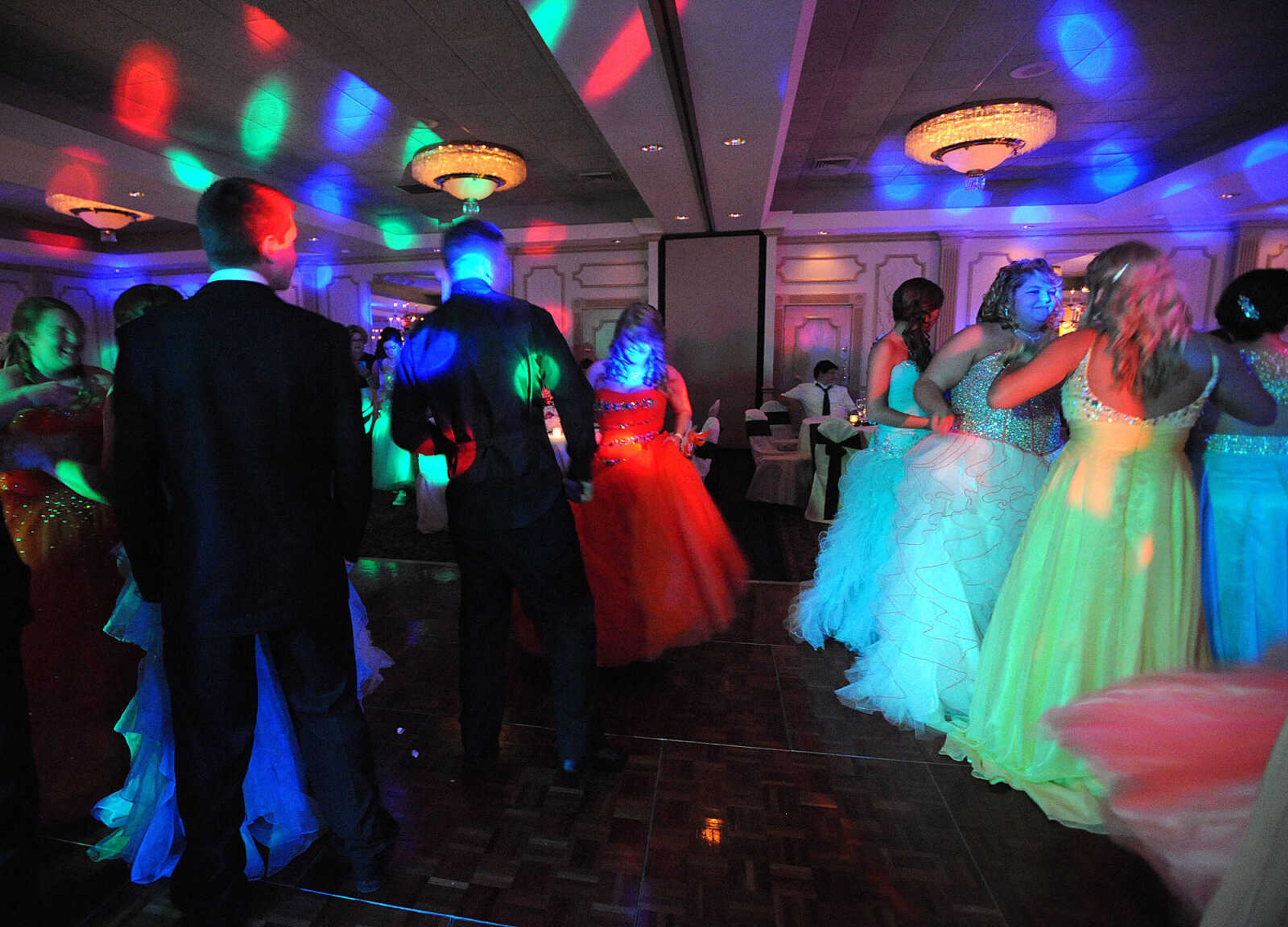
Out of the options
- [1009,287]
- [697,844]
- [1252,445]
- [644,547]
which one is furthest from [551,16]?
[697,844]

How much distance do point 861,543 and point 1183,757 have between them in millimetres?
2166

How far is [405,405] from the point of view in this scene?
1798 millimetres

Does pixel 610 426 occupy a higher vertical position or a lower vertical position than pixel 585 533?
higher

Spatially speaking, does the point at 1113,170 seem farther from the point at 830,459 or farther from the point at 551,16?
the point at 551,16

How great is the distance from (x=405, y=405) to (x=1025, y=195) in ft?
28.8

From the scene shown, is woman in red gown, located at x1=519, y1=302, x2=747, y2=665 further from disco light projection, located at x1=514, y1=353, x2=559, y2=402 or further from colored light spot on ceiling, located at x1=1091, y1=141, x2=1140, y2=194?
colored light spot on ceiling, located at x1=1091, y1=141, x2=1140, y2=194

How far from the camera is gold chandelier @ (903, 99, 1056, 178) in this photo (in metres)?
5.23

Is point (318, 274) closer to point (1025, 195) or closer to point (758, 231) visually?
point (758, 231)

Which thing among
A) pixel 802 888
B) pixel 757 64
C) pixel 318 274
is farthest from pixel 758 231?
pixel 802 888

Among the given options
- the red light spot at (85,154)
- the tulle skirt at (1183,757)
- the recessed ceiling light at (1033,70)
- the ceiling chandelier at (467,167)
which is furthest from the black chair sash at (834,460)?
the red light spot at (85,154)

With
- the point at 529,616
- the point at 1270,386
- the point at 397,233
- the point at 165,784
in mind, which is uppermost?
the point at 397,233

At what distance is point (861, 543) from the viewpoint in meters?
2.94

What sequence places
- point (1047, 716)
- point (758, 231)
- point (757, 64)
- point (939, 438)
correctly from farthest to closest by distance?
point (758, 231) → point (757, 64) → point (939, 438) → point (1047, 716)

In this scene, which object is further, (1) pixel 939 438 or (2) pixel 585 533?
(2) pixel 585 533
